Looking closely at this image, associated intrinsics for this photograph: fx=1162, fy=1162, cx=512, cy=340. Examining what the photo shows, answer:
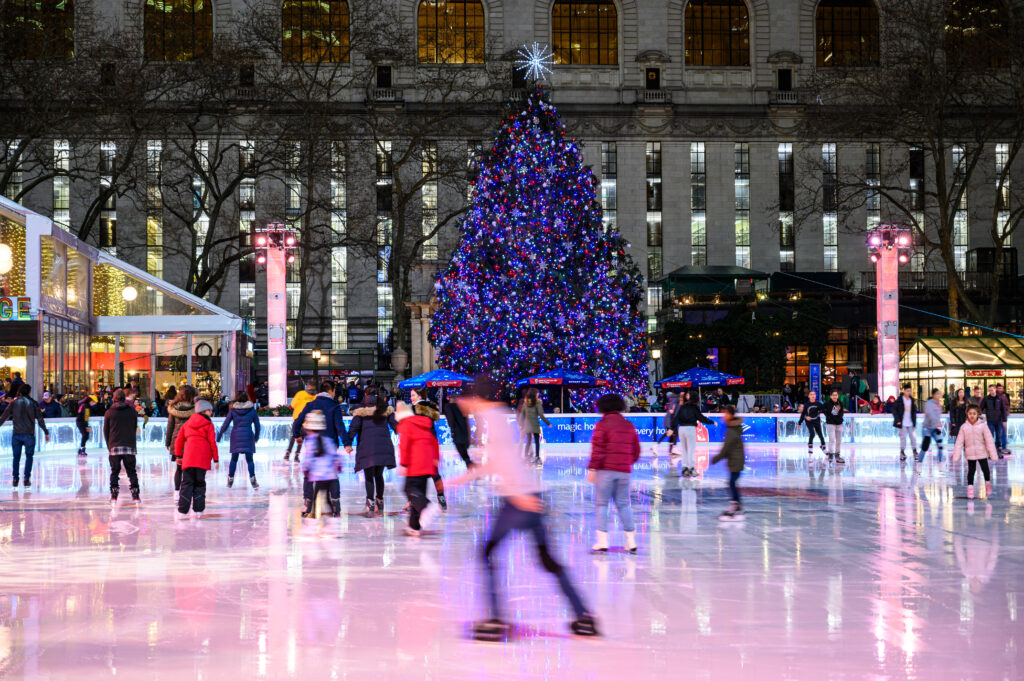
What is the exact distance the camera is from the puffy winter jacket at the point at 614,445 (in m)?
9.77

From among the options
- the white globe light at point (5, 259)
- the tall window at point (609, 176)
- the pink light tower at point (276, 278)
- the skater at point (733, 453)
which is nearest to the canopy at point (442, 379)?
the pink light tower at point (276, 278)

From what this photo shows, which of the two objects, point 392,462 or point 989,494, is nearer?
point 392,462

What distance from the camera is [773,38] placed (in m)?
69.8

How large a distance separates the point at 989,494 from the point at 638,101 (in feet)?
180

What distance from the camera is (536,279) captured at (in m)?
32.8

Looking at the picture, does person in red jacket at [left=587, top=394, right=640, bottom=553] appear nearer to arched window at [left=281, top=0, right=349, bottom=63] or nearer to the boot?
the boot

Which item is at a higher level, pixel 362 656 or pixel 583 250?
pixel 583 250

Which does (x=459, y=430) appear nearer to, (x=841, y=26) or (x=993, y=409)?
(x=993, y=409)

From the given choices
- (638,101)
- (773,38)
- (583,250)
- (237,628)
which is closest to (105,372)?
(583,250)

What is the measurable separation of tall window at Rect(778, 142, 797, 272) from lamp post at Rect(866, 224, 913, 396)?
38.9 m

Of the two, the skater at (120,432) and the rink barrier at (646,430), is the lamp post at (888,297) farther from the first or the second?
the skater at (120,432)

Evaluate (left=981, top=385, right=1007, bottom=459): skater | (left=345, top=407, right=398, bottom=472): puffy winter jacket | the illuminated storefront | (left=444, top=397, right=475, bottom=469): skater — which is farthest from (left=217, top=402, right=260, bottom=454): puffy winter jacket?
(left=981, top=385, right=1007, bottom=459): skater

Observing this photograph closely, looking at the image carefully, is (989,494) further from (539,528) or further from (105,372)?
(105,372)

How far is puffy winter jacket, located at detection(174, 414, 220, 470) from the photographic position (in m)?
13.0
